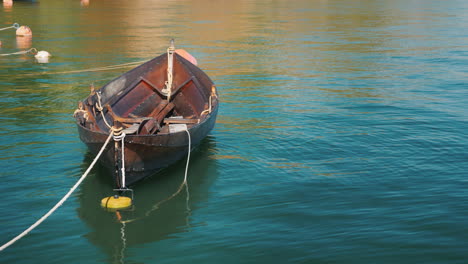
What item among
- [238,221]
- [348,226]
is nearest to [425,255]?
[348,226]

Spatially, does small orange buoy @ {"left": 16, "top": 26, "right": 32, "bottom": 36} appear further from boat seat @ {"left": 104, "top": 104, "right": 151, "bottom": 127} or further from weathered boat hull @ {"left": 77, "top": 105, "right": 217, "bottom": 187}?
weathered boat hull @ {"left": 77, "top": 105, "right": 217, "bottom": 187}

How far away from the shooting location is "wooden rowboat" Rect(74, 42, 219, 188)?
1171 cm

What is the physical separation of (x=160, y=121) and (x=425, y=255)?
7.87m

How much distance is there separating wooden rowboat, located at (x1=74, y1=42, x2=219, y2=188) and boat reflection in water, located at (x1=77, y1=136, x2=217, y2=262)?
43 centimetres

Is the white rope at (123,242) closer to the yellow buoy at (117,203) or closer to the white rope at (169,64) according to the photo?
the yellow buoy at (117,203)

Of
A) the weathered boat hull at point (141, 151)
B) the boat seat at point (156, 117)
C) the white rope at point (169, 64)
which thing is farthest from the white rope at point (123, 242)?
the white rope at point (169, 64)

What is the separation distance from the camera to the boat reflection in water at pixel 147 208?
400 inches

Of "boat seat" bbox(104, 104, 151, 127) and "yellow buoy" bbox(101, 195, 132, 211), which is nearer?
"yellow buoy" bbox(101, 195, 132, 211)

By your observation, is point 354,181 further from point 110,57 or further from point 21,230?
point 110,57

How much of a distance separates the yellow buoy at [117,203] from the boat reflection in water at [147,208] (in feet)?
0.43

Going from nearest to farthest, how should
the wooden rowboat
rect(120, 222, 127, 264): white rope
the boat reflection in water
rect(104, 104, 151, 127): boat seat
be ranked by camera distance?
rect(120, 222, 127, 264): white rope
the boat reflection in water
the wooden rowboat
rect(104, 104, 151, 127): boat seat

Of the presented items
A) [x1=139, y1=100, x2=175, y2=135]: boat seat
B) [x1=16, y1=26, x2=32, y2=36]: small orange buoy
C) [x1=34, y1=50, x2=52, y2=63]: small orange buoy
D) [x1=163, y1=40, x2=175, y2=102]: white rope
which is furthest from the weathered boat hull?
[x1=16, y1=26, x2=32, y2=36]: small orange buoy

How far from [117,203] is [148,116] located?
468 centimetres

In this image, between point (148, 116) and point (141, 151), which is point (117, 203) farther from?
point (148, 116)
